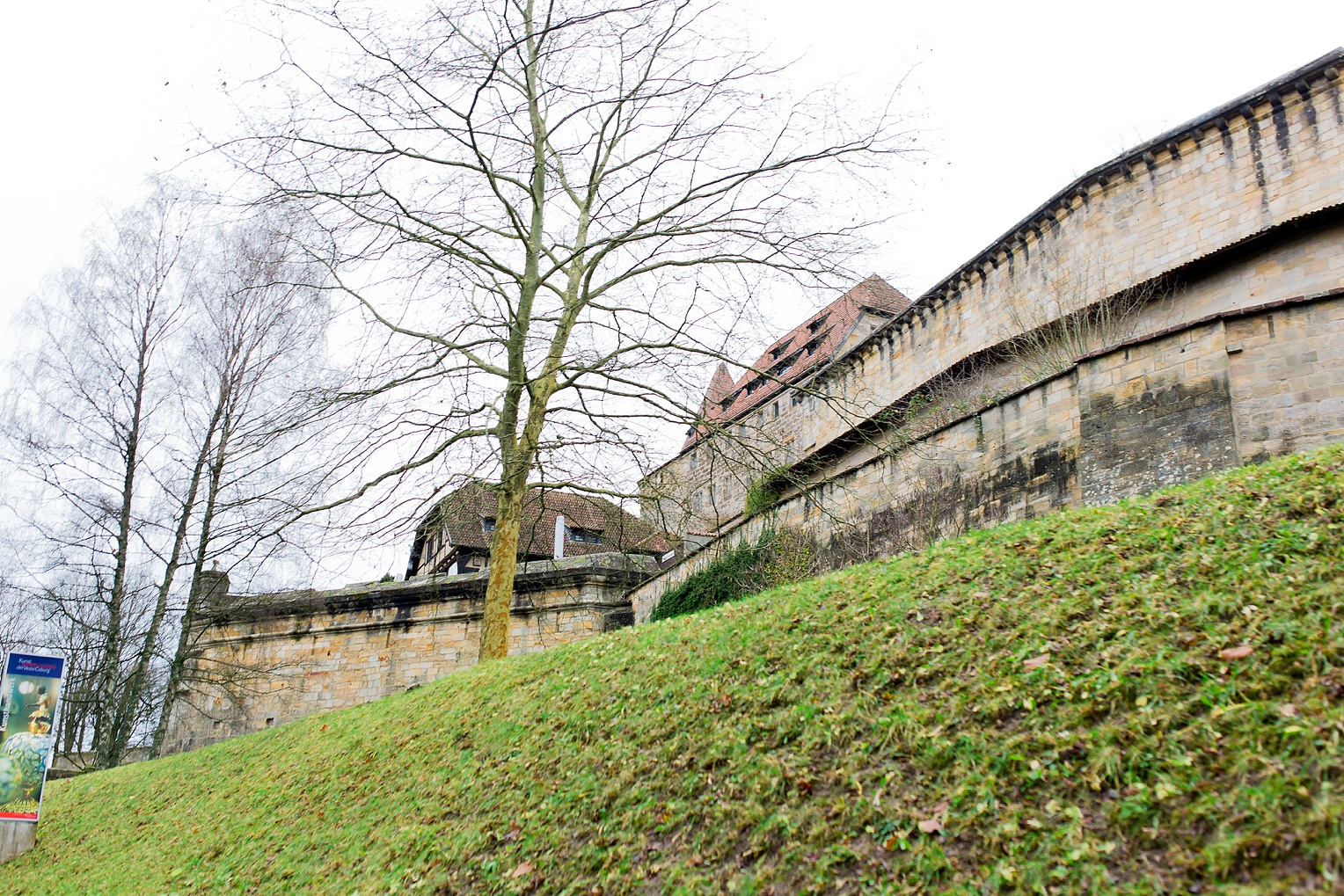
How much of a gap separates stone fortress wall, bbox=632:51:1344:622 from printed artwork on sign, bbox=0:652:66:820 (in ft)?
31.6

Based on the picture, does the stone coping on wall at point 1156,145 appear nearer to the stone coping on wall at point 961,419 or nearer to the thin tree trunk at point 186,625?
the stone coping on wall at point 961,419

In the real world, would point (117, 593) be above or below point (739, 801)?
above

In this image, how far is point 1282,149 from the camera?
1457 cm

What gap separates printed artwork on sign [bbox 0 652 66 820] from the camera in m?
10.0

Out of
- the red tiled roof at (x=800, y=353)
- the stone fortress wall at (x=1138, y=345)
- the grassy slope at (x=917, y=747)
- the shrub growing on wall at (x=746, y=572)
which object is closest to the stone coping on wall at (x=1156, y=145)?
the stone fortress wall at (x=1138, y=345)

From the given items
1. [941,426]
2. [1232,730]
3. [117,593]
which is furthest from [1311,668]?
[117,593]

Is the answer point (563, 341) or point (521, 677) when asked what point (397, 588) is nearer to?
point (563, 341)

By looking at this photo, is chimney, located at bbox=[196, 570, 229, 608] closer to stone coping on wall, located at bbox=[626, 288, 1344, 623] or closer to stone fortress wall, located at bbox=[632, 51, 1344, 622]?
stone coping on wall, located at bbox=[626, 288, 1344, 623]

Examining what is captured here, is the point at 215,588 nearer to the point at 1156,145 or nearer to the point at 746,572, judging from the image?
the point at 746,572

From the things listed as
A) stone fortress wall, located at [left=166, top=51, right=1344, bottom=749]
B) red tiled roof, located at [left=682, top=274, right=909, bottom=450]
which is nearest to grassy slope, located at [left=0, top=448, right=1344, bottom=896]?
stone fortress wall, located at [left=166, top=51, right=1344, bottom=749]

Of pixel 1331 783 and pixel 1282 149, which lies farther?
pixel 1282 149

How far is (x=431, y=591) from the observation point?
1775 centimetres

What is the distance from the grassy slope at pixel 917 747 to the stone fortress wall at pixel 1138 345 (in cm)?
295

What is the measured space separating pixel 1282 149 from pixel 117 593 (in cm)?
2157
